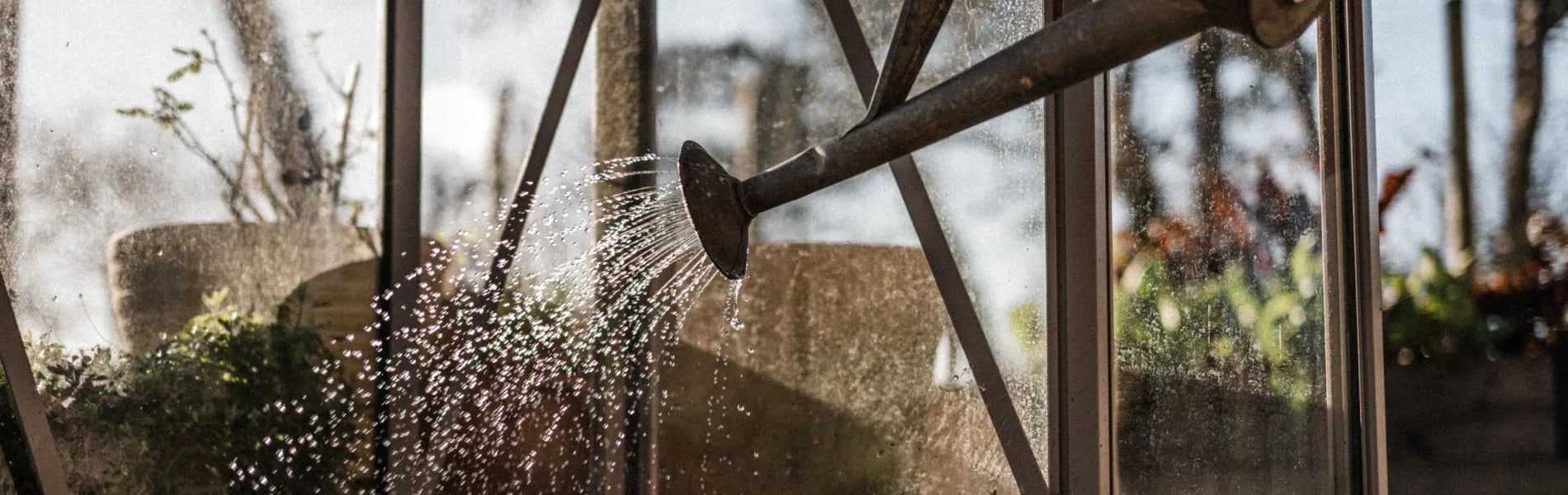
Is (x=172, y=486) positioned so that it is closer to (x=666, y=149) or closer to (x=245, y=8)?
(x=245, y=8)

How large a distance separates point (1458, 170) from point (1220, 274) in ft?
2.09

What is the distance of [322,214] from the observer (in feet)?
8.34

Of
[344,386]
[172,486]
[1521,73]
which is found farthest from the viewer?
[344,386]

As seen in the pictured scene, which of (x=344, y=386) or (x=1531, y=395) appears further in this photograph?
(x=344, y=386)

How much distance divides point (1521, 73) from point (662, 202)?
1.96 m

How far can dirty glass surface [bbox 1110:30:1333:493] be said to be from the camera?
6.57 feet

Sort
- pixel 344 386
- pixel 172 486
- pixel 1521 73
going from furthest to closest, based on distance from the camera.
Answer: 1. pixel 344 386
2. pixel 172 486
3. pixel 1521 73

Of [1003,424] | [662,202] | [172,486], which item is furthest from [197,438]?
[1003,424]

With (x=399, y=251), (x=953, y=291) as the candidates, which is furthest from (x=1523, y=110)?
(x=399, y=251)

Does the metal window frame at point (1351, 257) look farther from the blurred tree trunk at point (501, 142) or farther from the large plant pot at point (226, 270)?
the large plant pot at point (226, 270)

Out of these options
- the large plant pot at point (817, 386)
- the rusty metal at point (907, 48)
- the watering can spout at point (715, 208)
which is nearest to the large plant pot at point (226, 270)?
the large plant pot at point (817, 386)

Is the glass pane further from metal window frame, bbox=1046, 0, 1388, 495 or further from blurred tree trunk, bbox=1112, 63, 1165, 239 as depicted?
blurred tree trunk, bbox=1112, 63, 1165, 239

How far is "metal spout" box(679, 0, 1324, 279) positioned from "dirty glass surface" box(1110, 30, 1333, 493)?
3.50ft

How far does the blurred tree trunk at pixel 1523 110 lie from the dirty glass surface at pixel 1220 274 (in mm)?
510
